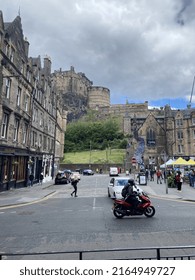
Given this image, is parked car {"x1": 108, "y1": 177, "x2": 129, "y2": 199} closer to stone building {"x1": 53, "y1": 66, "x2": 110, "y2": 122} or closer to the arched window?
the arched window

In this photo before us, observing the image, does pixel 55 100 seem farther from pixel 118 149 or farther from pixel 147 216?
pixel 118 149

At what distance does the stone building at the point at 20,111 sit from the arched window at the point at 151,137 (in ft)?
113

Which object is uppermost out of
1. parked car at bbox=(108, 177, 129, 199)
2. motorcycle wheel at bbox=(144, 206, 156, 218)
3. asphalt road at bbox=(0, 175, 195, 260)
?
parked car at bbox=(108, 177, 129, 199)

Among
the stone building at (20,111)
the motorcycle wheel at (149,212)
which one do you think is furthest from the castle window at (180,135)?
the motorcycle wheel at (149,212)

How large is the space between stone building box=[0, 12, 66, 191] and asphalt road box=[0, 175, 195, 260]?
10.5 meters

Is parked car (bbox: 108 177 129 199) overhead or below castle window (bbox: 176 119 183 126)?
below

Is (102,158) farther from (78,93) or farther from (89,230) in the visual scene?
(78,93)

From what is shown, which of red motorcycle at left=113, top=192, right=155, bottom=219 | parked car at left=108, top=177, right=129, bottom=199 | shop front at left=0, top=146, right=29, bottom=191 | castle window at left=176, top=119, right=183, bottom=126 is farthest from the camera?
castle window at left=176, top=119, right=183, bottom=126

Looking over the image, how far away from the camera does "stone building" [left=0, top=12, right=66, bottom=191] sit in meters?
19.2

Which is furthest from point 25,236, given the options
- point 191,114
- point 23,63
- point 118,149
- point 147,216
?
point 118,149

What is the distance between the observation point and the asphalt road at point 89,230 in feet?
20.7

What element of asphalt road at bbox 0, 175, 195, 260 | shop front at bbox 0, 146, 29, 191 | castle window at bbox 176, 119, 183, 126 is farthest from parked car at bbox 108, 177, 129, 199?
castle window at bbox 176, 119, 183, 126

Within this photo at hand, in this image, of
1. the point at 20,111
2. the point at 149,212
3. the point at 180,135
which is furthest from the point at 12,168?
the point at 180,135

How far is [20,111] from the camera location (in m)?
22.8
